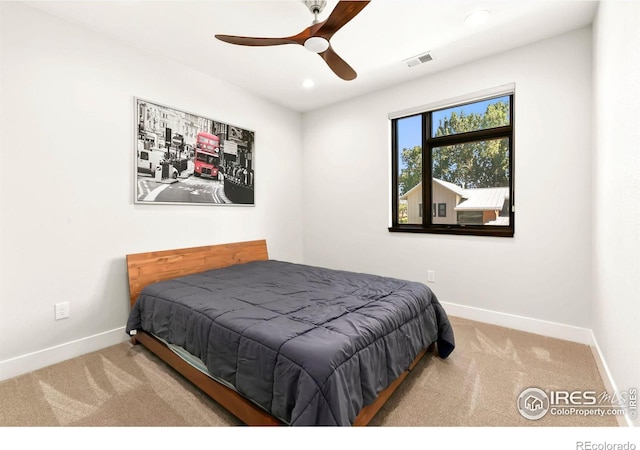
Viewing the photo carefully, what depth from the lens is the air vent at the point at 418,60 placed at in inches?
110

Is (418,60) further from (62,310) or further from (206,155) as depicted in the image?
(62,310)

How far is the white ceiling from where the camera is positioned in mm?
2117

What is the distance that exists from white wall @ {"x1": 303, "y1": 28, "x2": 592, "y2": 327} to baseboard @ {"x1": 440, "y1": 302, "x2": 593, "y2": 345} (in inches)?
1.6

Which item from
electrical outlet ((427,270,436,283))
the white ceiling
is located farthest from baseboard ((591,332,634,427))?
the white ceiling

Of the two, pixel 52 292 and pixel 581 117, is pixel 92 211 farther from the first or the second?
pixel 581 117

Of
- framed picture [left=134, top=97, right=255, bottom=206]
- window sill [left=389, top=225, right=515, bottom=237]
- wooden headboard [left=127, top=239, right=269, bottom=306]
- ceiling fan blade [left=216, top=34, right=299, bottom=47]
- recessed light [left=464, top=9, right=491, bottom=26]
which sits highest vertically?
recessed light [left=464, top=9, right=491, bottom=26]

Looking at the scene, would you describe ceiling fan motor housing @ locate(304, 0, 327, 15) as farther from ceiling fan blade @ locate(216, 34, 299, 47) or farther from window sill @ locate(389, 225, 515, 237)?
window sill @ locate(389, 225, 515, 237)

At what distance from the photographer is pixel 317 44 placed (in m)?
1.90

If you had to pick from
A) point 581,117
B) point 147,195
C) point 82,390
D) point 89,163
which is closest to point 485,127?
point 581,117

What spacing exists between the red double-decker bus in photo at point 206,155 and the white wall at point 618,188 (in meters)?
3.22
